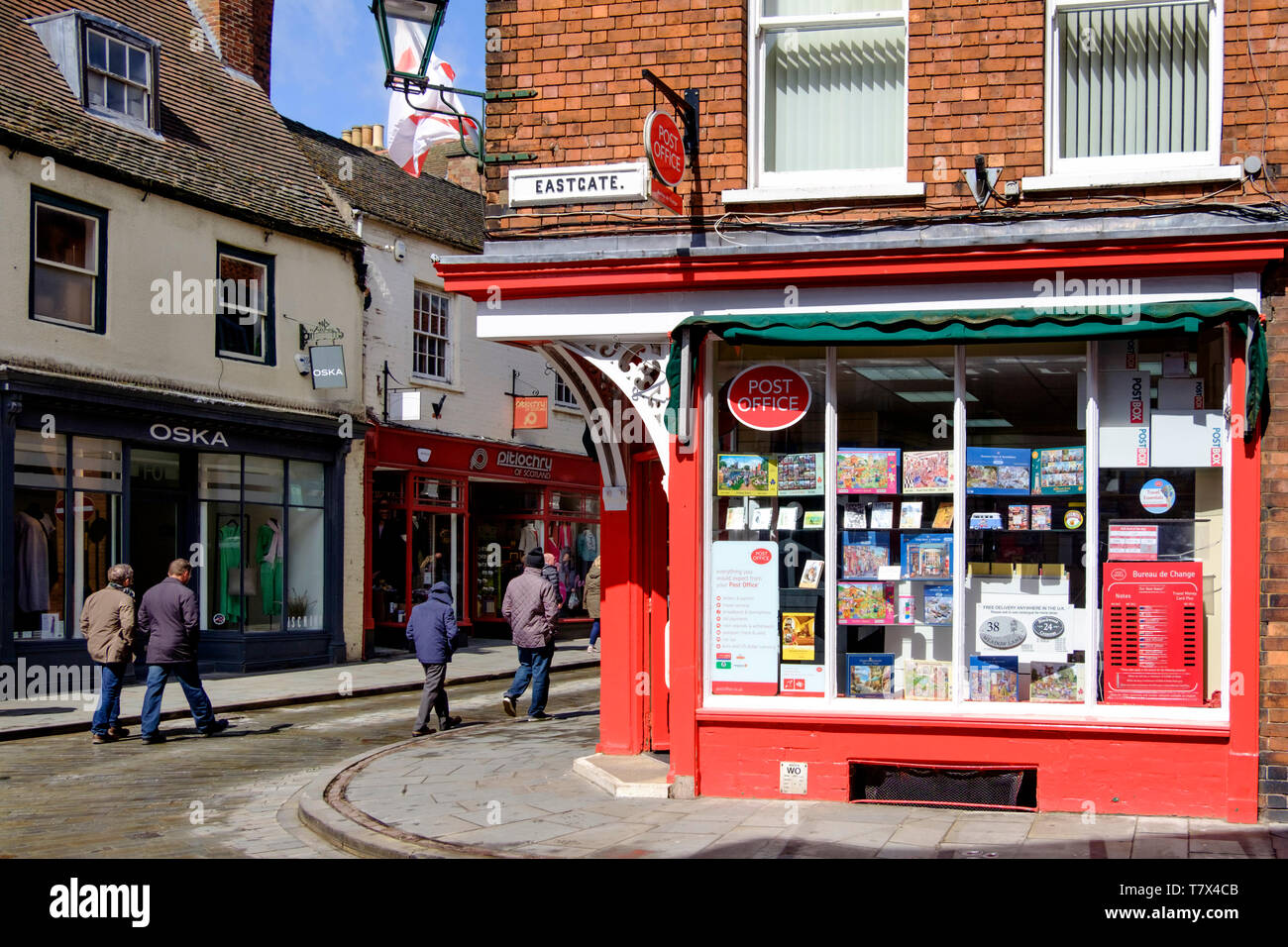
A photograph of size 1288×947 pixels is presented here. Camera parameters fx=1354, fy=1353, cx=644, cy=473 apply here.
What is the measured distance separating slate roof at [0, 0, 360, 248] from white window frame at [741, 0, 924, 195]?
34.7ft

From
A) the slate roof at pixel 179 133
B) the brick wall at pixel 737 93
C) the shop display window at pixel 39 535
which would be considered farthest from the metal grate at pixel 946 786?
the slate roof at pixel 179 133

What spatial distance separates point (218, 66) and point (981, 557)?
706 inches

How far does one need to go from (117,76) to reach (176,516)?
20.4 ft

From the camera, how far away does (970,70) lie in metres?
9.01

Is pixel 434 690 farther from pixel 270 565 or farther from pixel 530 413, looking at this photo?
pixel 530 413

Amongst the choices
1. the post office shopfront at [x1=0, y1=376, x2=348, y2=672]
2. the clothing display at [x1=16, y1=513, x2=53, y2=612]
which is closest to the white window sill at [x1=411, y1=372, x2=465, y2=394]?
the post office shopfront at [x1=0, y1=376, x2=348, y2=672]

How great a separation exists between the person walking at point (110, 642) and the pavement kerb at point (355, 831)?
3495 mm

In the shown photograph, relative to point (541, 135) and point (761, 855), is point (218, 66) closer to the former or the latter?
point (541, 135)

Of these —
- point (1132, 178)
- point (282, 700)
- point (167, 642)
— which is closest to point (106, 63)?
point (282, 700)

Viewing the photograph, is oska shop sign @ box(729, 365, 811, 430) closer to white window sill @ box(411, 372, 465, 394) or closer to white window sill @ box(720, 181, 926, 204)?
white window sill @ box(720, 181, 926, 204)

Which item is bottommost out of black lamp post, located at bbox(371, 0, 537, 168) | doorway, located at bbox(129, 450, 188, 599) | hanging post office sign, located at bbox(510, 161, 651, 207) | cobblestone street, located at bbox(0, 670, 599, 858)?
cobblestone street, located at bbox(0, 670, 599, 858)

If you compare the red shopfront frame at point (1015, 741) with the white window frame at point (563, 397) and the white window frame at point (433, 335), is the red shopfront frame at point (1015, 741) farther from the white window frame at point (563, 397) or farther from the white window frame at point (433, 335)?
the white window frame at point (563, 397)

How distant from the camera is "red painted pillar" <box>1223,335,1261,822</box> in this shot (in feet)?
26.7

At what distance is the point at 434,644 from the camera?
43.7ft
